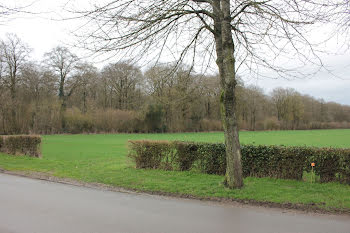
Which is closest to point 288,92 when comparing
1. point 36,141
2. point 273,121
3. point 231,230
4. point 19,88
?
point 273,121

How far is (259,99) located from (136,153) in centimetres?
6813

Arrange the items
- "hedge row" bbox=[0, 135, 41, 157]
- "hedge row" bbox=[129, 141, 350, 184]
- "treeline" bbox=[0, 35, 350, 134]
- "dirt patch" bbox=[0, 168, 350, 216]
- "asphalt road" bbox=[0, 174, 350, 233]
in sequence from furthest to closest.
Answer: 1. "treeline" bbox=[0, 35, 350, 134]
2. "hedge row" bbox=[0, 135, 41, 157]
3. "hedge row" bbox=[129, 141, 350, 184]
4. "dirt patch" bbox=[0, 168, 350, 216]
5. "asphalt road" bbox=[0, 174, 350, 233]

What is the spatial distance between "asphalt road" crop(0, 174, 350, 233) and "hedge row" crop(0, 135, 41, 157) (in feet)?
32.7

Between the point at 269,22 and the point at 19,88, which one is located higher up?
the point at 19,88

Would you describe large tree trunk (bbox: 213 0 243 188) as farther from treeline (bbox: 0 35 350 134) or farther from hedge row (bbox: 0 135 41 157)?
treeline (bbox: 0 35 350 134)

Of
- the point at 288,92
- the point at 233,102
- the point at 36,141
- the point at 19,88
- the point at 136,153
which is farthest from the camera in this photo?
the point at 288,92

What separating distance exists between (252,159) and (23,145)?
14105 millimetres

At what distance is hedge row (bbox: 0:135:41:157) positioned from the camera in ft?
54.6

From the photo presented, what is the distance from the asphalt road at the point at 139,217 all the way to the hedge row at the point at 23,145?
9978mm

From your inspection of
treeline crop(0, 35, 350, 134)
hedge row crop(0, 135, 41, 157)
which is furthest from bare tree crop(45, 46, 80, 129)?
hedge row crop(0, 135, 41, 157)

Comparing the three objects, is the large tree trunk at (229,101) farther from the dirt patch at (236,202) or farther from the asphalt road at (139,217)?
the asphalt road at (139,217)

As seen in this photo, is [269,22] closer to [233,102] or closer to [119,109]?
[233,102]

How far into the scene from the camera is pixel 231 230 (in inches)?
194

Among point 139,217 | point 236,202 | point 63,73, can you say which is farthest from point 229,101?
point 63,73
